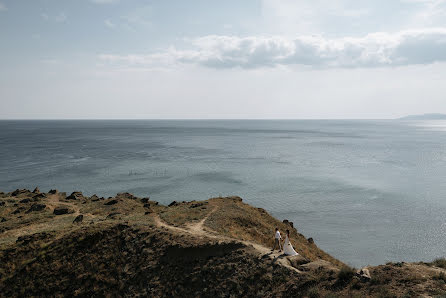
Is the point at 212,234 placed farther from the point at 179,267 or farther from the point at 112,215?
the point at 112,215

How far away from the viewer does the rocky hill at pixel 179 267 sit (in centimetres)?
2008

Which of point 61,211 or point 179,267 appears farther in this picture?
point 61,211

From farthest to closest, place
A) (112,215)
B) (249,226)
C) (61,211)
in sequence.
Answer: (61,211) < (112,215) < (249,226)

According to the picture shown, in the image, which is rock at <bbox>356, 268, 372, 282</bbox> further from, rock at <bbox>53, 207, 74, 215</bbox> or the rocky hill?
rock at <bbox>53, 207, 74, 215</bbox>

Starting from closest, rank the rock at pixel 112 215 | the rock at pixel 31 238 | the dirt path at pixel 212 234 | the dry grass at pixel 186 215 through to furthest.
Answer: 1. the dirt path at pixel 212 234
2. the rock at pixel 31 238
3. the dry grass at pixel 186 215
4. the rock at pixel 112 215

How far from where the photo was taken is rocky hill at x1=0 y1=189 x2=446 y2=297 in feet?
65.9

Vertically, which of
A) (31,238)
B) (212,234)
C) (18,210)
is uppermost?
(212,234)

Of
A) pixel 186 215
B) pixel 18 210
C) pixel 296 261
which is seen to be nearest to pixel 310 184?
pixel 186 215

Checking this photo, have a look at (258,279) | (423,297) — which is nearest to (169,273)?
(258,279)

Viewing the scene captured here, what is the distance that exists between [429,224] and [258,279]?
5634 cm

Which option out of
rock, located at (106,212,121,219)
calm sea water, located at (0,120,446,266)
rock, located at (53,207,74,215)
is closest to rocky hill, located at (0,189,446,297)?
rock, located at (106,212,121,219)

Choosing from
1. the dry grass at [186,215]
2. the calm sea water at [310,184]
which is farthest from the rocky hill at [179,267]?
the calm sea water at [310,184]

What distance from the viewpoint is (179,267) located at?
82.9 ft

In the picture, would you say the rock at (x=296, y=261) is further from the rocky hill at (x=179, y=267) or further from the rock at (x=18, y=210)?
the rock at (x=18, y=210)
